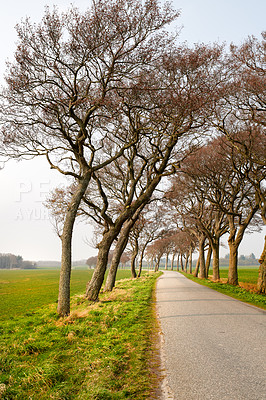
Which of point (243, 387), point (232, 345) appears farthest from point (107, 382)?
point (232, 345)

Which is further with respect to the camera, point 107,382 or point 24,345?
point 24,345

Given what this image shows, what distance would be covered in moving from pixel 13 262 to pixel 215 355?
176062 mm

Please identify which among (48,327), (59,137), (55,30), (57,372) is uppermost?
(55,30)

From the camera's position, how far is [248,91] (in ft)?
43.4

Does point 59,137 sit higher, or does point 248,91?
point 248,91

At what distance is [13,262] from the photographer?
525ft

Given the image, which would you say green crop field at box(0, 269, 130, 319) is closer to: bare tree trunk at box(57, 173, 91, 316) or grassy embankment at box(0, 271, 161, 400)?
bare tree trunk at box(57, 173, 91, 316)

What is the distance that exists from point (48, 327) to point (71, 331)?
1.41 m

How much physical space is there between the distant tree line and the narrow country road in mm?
171793

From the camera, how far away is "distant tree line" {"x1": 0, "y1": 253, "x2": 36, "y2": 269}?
158 metres

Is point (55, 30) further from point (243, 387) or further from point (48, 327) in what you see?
point (243, 387)

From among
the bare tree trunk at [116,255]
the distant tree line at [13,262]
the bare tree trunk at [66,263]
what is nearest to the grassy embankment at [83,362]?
the bare tree trunk at [66,263]

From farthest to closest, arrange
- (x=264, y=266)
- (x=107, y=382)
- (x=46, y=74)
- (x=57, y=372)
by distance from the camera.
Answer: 1. (x=264, y=266)
2. (x=46, y=74)
3. (x=57, y=372)
4. (x=107, y=382)

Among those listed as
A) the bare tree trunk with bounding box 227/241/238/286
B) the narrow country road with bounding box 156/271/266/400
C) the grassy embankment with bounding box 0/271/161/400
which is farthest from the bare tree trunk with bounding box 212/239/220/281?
the grassy embankment with bounding box 0/271/161/400
